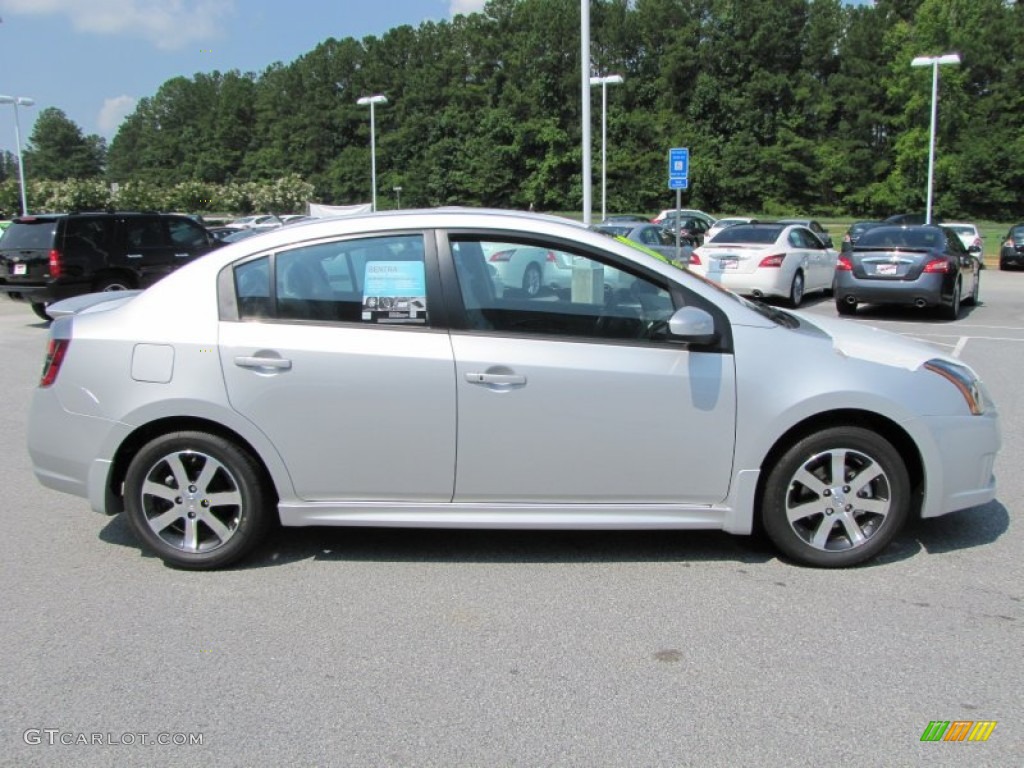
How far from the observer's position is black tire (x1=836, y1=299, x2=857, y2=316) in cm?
1519

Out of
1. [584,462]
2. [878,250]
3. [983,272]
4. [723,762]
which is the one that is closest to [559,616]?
[584,462]

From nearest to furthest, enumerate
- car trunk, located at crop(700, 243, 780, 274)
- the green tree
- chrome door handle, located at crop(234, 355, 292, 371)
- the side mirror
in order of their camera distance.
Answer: the side mirror, chrome door handle, located at crop(234, 355, 292, 371), car trunk, located at crop(700, 243, 780, 274), the green tree

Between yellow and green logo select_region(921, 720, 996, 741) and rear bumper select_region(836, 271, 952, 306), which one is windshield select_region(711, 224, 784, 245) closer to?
rear bumper select_region(836, 271, 952, 306)

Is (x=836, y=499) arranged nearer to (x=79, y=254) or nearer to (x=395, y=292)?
(x=395, y=292)

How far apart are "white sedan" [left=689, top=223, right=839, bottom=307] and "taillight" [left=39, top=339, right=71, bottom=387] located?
12.2 metres

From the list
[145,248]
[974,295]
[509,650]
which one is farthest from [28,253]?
[974,295]

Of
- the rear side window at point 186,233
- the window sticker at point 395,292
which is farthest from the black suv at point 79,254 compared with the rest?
the window sticker at point 395,292

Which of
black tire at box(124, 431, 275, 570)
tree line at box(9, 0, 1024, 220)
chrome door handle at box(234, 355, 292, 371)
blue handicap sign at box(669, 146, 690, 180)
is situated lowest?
black tire at box(124, 431, 275, 570)

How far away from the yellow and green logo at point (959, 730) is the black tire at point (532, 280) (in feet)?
7.96

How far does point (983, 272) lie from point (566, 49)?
231ft

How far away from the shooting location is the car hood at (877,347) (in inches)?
173

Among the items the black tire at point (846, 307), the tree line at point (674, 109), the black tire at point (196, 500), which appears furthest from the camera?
the tree line at point (674, 109)

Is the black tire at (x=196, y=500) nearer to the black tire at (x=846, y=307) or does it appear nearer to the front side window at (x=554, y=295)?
the front side window at (x=554, y=295)

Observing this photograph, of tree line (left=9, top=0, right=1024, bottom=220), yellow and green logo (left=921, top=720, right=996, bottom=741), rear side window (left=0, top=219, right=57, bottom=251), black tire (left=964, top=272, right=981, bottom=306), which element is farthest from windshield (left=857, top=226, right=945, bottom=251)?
tree line (left=9, top=0, right=1024, bottom=220)
